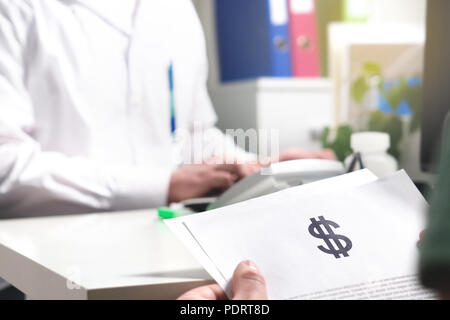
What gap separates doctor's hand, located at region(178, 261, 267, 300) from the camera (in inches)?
12.5

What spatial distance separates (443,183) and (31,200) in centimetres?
60

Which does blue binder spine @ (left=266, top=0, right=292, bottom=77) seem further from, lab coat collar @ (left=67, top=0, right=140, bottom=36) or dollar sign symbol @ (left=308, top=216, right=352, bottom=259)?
dollar sign symbol @ (left=308, top=216, right=352, bottom=259)

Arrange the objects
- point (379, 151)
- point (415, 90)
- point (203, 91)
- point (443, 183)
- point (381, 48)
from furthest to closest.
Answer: point (381, 48)
point (415, 90)
point (203, 91)
point (379, 151)
point (443, 183)

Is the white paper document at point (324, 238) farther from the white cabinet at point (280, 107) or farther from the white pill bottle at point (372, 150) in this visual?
the white cabinet at point (280, 107)

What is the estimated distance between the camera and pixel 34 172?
68 centimetres

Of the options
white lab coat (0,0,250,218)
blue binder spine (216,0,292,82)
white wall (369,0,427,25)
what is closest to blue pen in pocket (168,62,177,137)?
white lab coat (0,0,250,218)

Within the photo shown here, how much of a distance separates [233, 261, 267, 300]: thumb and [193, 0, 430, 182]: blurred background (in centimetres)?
41

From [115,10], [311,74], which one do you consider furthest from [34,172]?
[311,74]

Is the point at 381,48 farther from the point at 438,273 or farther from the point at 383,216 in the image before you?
the point at 438,273

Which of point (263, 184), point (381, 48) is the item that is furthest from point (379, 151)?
point (381, 48)

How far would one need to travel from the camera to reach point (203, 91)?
0.77 m

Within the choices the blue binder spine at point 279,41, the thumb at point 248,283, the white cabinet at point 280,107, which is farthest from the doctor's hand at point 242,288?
the blue binder spine at point 279,41

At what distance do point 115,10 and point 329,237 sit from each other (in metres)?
0.48

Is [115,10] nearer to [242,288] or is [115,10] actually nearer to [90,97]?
[90,97]
